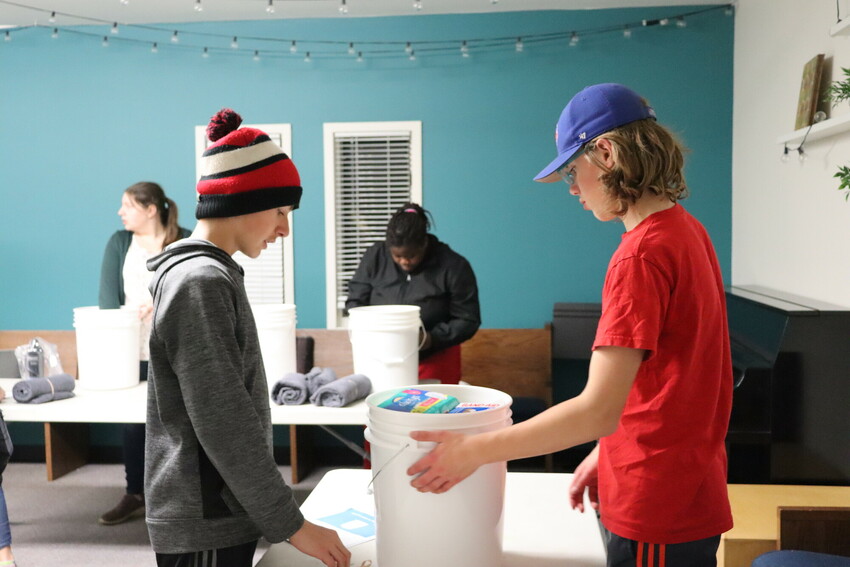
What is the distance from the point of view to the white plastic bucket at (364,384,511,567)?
3.78ft

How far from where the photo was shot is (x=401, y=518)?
118 cm

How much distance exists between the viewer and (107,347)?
113 inches

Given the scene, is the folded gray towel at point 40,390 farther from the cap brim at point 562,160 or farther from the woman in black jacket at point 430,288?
the cap brim at point 562,160

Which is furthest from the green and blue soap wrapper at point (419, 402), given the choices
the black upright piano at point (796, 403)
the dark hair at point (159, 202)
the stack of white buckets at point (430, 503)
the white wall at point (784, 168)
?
the dark hair at point (159, 202)

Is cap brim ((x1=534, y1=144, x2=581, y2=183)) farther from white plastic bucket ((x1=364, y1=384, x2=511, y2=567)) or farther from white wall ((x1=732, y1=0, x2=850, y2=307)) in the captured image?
white wall ((x1=732, y1=0, x2=850, y2=307))

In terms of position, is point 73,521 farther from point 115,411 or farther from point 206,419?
point 206,419

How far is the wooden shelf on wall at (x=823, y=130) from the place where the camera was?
2850 mm

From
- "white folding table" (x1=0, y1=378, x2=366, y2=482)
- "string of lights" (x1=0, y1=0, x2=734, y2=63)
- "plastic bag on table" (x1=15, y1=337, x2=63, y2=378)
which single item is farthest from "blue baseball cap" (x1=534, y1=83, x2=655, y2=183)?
"string of lights" (x1=0, y1=0, x2=734, y2=63)

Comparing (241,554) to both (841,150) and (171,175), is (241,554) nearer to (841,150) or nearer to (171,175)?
(841,150)

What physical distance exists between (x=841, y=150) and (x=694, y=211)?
1.67 metres

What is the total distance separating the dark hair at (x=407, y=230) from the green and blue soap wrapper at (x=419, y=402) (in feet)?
6.85

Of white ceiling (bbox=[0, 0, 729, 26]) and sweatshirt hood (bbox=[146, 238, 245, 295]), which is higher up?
white ceiling (bbox=[0, 0, 729, 26])

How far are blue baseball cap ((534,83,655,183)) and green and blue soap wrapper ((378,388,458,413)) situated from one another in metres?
0.45

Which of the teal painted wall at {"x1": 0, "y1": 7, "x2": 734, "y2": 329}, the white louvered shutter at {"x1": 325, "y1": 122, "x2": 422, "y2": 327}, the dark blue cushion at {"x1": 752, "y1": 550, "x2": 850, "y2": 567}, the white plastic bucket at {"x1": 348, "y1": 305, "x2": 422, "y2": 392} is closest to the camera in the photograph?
the dark blue cushion at {"x1": 752, "y1": 550, "x2": 850, "y2": 567}
